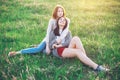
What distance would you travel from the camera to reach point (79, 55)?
8.12 metres

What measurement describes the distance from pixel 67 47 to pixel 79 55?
889 mm

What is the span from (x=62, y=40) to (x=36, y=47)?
31.4 inches

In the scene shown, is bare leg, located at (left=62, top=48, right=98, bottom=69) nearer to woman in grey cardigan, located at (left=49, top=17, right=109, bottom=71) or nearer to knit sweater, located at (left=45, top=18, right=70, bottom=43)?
woman in grey cardigan, located at (left=49, top=17, right=109, bottom=71)

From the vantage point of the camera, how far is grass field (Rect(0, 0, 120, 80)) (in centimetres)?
754

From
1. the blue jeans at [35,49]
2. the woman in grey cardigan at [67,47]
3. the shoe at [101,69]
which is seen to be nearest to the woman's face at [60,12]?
the woman in grey cardigan at [67,47]

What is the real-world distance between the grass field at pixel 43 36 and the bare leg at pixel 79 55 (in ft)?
0.49

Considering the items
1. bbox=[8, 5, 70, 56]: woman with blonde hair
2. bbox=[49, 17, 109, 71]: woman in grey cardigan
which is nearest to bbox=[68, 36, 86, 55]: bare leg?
bbox=[49, 17, 109, 71]: woman in grey cardigan

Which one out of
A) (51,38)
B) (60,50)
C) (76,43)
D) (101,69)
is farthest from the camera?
(51,38)

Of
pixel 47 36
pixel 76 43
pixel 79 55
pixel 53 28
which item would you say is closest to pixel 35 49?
pixel 47 36

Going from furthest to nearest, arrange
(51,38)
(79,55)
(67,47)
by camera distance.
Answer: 1. (51,38)
2. (67,47)
3. (79,55)

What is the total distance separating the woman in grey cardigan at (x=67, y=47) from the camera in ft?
26.1

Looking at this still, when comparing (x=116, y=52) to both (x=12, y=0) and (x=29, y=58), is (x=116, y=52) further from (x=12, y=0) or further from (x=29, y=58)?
(x=12, y=0)

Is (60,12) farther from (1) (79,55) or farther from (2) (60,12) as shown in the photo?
(1) (79,55)

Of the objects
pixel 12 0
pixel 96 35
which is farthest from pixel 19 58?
pixel 12 0
